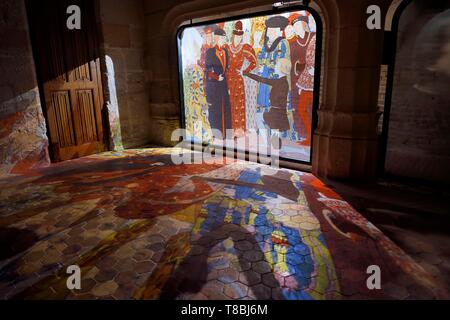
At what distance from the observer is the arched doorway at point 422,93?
16.9 feet

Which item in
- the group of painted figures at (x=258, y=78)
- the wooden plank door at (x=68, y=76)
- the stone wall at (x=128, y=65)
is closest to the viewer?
the wooden plank door at (x=68, y=76)

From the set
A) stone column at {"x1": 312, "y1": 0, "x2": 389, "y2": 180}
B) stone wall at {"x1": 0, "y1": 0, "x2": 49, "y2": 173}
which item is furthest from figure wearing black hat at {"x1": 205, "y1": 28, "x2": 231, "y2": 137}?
stone wall at {"x1": 0, "y1": 0, "x2": 49, "y2": 173}

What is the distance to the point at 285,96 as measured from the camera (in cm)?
603

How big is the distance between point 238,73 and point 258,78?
506 millimetres

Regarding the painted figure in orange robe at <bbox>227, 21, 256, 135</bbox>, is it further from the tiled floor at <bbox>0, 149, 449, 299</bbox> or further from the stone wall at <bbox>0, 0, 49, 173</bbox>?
the stone wall at <bbox>0, 0, 49, 173</bbox>

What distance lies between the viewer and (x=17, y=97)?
4.86m

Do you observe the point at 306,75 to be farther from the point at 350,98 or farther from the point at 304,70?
the point at 350,98

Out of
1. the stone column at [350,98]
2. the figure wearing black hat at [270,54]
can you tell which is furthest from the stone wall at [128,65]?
the stone column at [350,98]

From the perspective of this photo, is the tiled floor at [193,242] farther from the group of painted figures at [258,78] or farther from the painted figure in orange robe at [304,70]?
the group of painted figures at [258,78]

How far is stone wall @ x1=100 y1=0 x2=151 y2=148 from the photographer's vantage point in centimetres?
600

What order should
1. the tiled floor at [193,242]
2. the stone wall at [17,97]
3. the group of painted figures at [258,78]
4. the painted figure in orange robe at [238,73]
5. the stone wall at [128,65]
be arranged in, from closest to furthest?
the tiled floor at [193,242] → the stone wall at [17,97] → the group of painted figures at [258,78] → the stone wall at [128,65] → the painted figure in orange robe at [238,73]

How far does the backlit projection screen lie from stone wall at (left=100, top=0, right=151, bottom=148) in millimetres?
928

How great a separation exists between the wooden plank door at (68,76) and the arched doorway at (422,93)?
210 inches
